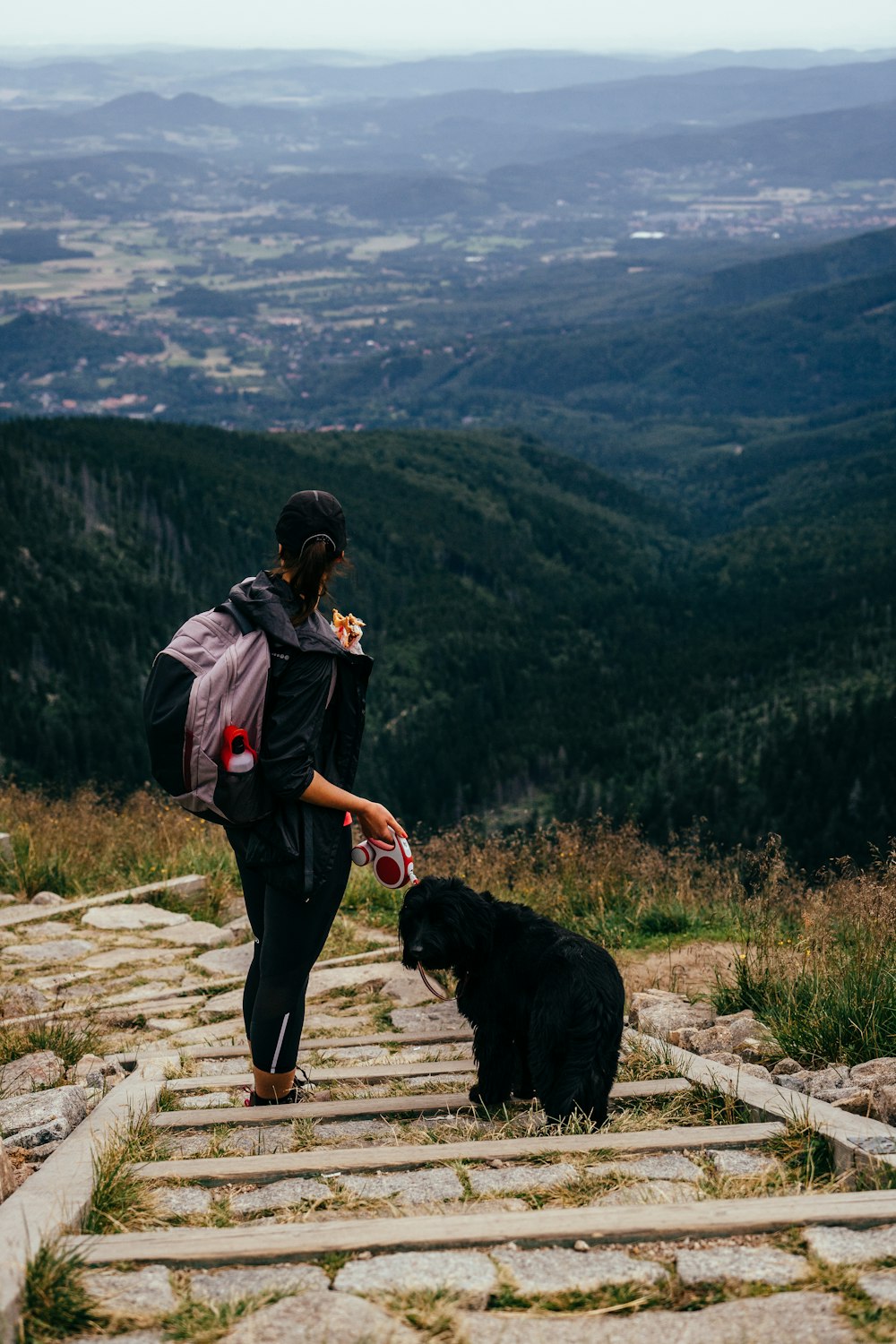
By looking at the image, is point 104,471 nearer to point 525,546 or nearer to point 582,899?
point 525,546

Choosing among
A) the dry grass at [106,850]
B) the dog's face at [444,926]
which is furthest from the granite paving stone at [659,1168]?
the dry grass at [106,850]

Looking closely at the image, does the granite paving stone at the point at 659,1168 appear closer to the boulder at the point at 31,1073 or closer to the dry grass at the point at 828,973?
the dry grass at the point at 828,973

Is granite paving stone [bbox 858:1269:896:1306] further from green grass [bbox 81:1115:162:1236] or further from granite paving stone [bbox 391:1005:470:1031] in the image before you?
granite paving stone [bbox 391:1005:470:1031]

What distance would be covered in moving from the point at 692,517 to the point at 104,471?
9420 cm

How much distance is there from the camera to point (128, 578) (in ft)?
336

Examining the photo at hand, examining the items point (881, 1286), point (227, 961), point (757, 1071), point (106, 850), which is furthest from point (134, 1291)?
point (106, 850)

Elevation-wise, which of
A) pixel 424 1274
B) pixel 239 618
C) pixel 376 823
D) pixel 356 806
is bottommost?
pixel 424 1274

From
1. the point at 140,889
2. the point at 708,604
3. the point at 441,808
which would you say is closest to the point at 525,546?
the point at 708,604

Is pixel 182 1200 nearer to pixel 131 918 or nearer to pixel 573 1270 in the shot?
pixel 573 1270

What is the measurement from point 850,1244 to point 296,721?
260cm

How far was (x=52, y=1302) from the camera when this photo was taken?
319 cm

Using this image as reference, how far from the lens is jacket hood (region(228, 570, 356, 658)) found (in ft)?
16.0

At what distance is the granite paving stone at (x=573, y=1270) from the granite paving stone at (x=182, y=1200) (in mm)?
1051

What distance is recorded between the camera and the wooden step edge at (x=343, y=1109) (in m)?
5.09
